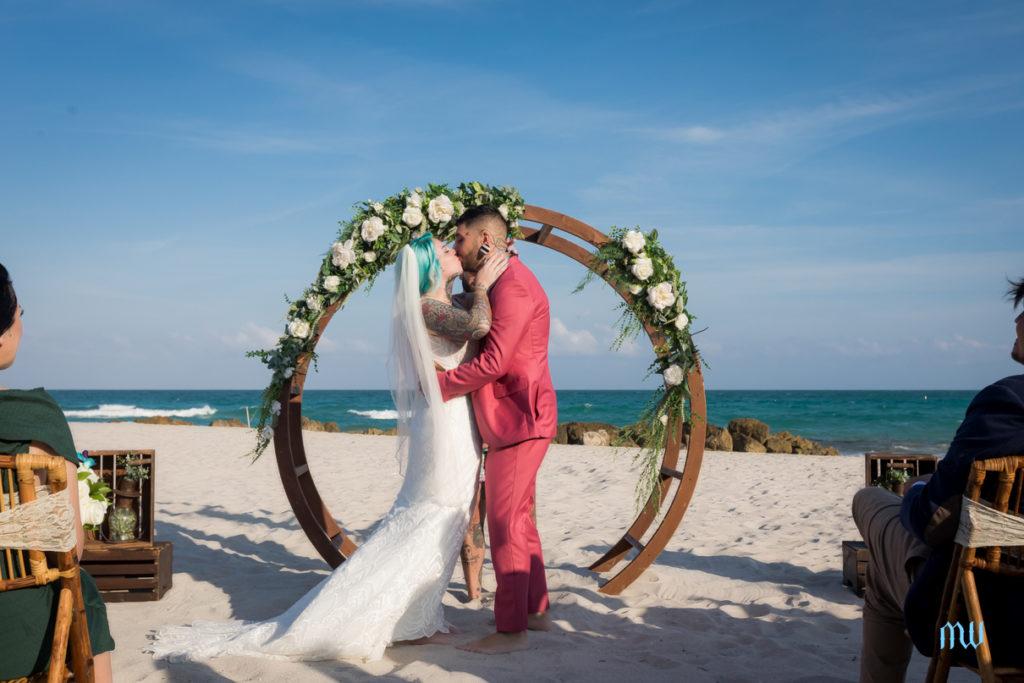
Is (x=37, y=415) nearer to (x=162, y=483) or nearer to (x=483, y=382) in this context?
(x=483, y=382)

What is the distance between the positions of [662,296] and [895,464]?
2.12 metres

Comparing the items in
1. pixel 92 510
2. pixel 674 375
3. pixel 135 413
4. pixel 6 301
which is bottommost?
pixel 135 413

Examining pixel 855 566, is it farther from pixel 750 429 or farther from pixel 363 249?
pixel 750 429

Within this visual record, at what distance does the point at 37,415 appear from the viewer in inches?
102

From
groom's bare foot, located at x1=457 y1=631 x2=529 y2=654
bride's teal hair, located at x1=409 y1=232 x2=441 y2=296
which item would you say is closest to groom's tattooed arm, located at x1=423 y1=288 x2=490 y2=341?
bride's teal hair, located at x1=409 y1=232 x2=441 y2=296

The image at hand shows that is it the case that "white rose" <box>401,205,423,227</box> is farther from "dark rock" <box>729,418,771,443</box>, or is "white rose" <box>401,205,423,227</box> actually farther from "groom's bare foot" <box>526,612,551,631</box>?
"dark rock" <box>729,418,771,443</box>

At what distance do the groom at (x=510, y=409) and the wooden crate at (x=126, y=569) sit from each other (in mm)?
2442

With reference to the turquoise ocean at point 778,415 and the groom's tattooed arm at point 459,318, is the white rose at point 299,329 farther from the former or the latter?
the turquoise ocean at point 778,415

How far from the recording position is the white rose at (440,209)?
5.63 meters

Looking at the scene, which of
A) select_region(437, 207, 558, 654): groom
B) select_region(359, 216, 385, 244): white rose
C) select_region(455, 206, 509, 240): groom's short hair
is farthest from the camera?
select_region(359, 216, 385, 244): white rose

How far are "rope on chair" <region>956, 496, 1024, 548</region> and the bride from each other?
110 inches

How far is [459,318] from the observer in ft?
15.9

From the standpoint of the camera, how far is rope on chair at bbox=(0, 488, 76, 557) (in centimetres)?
246

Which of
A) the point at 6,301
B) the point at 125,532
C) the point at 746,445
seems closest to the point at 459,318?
the point at 6,301
